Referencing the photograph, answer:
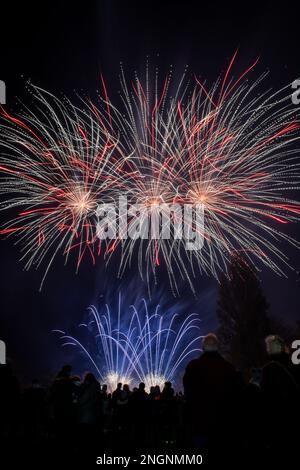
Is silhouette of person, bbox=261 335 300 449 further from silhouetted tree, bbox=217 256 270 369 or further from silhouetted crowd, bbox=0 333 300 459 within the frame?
silhouetted tree, bbox=217 256 270 369

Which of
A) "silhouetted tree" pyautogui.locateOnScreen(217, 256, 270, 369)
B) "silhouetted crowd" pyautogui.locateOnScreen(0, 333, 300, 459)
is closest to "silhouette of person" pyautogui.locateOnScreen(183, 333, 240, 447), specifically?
"silhouetted crowd" pyautogui.locateOnScreen(0, 333, 300, 459)

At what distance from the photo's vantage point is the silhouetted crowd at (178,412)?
16.5 ft

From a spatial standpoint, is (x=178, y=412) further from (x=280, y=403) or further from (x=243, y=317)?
(x=243, y=317)

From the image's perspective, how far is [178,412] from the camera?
1223 cm

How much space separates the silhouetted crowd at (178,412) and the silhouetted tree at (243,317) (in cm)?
2368

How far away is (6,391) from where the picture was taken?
28.7 ft

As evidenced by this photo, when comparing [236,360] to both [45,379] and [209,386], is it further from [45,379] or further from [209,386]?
[45,379]

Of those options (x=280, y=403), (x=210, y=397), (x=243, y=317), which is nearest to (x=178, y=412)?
(x=210, y=397)

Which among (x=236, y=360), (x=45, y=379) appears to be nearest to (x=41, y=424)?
(x=236, y=360)

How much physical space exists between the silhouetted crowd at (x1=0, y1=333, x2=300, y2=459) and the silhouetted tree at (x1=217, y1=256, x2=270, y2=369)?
77.7ft

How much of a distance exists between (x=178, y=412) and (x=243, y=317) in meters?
26.4

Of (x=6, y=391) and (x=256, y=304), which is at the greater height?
(x=256, y=304)
